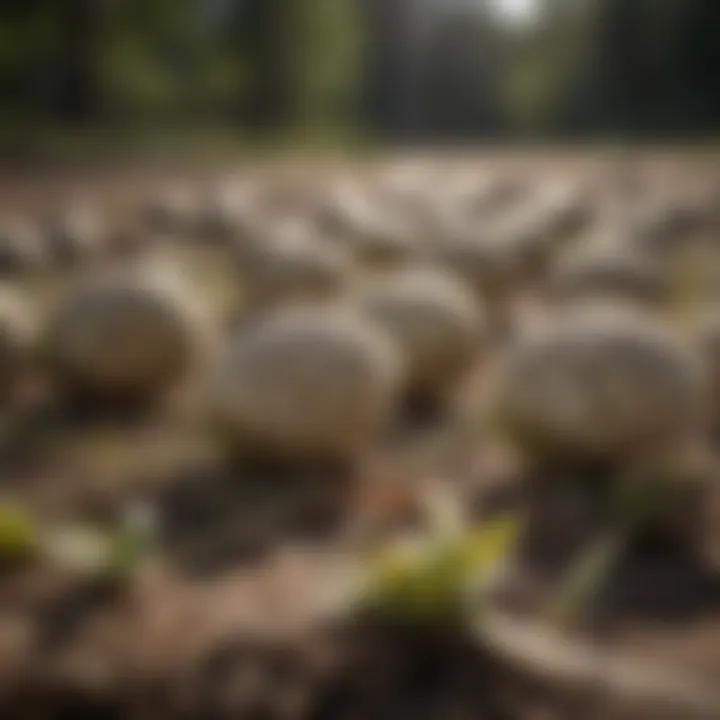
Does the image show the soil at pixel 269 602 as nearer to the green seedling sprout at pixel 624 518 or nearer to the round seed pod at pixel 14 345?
the green seedling sprout at pixel 624 518

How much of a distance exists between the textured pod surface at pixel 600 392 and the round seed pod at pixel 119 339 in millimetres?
676

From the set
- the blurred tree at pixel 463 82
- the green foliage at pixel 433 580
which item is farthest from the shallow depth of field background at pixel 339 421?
the blurred tree at pixel 463 82

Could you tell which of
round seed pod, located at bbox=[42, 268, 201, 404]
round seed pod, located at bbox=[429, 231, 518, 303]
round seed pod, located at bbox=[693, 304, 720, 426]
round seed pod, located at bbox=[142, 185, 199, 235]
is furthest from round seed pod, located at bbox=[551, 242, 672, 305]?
round seed pod, located at bbox=[142, 185, 199, 235]

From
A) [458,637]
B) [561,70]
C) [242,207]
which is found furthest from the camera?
[561,70]

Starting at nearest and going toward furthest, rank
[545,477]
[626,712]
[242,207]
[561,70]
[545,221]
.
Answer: [626,712], [545,477], [545,221], [242,207], [561,70]

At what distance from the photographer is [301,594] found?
4.92ft

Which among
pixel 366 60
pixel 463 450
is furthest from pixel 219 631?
→ pixel 366 60

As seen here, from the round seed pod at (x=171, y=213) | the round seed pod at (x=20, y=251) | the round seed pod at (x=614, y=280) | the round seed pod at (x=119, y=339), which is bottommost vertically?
the round seed pod at (x=119, y=339)

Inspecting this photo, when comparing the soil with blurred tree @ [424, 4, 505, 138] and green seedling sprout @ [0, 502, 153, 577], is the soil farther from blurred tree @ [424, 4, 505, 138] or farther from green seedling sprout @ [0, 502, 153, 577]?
blurred tree @ [424, 4, 505, 138]

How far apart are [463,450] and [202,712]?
898 mm

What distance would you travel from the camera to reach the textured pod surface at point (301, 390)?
6.06ft

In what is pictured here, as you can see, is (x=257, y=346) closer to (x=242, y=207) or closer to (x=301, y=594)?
(x=301, y=594)

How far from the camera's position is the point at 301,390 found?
185 cm

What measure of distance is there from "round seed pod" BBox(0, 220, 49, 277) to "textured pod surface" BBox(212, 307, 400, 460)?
5.09ft
